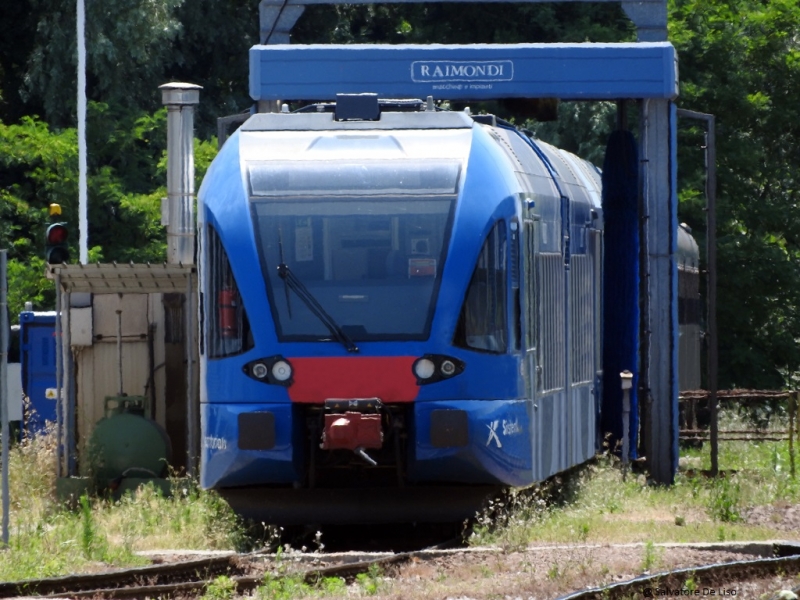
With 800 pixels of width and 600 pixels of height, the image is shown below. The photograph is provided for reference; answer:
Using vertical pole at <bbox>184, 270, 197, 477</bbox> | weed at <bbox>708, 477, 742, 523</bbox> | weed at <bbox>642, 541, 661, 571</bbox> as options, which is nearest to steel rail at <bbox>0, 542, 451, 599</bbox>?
weed at <bbox>642, 541, 661, 571</bbox>

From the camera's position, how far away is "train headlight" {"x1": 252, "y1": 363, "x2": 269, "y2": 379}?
1152 cm

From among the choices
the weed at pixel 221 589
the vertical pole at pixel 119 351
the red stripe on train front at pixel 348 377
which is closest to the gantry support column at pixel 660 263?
the vertical pole at pixel 119 351

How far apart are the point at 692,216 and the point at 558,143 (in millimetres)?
2693

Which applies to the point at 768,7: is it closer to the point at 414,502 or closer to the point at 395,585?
the point at 414,502

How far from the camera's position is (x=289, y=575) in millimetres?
9961

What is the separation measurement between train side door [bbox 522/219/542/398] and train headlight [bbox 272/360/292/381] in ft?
5.53

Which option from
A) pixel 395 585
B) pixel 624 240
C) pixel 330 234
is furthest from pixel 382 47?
pixel 395 585

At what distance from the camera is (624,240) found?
17.2m

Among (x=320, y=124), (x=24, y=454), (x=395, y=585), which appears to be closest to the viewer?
(x=395, y=585)

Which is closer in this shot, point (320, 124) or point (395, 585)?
point (395, 585)

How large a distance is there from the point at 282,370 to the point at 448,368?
1.12 meters

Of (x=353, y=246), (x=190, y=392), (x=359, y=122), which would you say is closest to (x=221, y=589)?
(x=353, y=246)

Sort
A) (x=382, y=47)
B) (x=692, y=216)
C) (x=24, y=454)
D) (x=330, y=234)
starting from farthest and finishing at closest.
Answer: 1. (x=692, y=216)
2. (x=24, y=454)
3. (x=382, y=47)
4. (x=330, y=234)

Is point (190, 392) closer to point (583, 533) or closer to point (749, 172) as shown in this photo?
point (583, 533)
